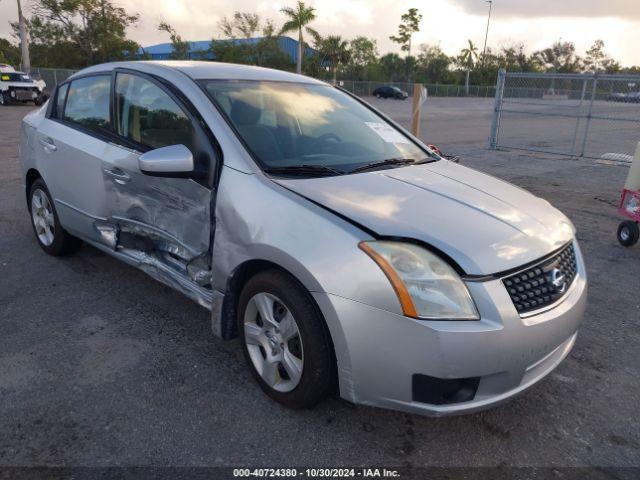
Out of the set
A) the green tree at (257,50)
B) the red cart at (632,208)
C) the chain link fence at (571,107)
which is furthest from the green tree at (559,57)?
the red cart at (632,208)

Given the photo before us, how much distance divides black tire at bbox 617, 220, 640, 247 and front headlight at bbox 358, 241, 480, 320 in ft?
13.5

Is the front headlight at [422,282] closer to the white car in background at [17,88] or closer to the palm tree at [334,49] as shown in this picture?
the white car in background at [17,88]

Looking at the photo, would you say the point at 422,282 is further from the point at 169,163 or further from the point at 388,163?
the point at 169,163

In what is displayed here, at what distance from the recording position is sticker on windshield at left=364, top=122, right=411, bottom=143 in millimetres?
3672

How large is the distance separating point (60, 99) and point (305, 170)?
281 centimetres

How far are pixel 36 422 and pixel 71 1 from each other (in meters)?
46.2

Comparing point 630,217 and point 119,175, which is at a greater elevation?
point 119,175

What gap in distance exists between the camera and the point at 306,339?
237cm

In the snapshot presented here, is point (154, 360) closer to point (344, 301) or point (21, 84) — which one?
point (344, 301)

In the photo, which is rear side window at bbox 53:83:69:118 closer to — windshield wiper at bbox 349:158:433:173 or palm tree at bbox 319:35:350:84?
windshield wiper at bbox 349:158:433:173

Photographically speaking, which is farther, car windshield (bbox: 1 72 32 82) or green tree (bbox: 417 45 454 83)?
green tree (bbox: 417 45 454 83)

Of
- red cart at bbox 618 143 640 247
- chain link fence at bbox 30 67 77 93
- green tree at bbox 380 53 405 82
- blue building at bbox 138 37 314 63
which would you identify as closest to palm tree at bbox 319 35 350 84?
blue building at bbox 138 37 314 63

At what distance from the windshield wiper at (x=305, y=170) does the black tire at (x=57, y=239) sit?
8.04ft

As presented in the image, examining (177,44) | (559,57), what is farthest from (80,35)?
(559,57)
